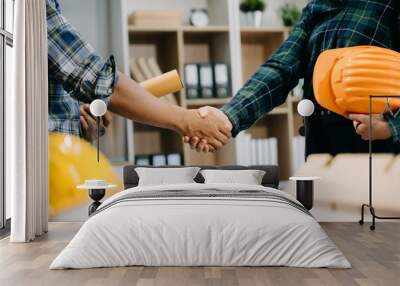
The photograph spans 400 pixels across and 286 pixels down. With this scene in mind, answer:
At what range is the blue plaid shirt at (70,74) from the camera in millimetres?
5535

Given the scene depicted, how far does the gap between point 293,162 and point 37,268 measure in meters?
2.74

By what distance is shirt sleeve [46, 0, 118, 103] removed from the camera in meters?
5.53

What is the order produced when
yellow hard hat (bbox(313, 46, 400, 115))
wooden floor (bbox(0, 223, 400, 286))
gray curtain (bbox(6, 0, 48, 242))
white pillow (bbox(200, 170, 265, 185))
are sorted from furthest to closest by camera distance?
white pillow (bbox(200, 170, 265, 185))
yellow hard hat (bbox(313, 46, 400, 115))
gray curtain (bbox(6, 0, 48, 242))
wooden floor (bbox(0, 223, 400, 286))

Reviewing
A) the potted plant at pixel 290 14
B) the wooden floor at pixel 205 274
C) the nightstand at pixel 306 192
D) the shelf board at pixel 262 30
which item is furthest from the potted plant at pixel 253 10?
the wooden floor at pixel 205 274

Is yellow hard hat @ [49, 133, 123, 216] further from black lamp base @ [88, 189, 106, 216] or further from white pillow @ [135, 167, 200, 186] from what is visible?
white pillow @ [135, 167, 200, 186]

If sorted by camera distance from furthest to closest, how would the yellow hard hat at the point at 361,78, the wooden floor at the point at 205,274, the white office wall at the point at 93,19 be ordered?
the white office wall at the point at 93,19 → the yellow hard hat at the point at 361,78 → the wooden floor at the point at 205,274

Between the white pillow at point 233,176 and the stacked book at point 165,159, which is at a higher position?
the stacked book at point 165,159

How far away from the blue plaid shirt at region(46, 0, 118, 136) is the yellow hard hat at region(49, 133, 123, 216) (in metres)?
0.12

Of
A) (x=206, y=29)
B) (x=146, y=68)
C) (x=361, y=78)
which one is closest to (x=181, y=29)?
(x=206, y=29)

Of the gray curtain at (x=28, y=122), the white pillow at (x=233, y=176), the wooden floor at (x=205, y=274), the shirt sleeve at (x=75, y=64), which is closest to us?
the wooden floor at (x=205, y=274)

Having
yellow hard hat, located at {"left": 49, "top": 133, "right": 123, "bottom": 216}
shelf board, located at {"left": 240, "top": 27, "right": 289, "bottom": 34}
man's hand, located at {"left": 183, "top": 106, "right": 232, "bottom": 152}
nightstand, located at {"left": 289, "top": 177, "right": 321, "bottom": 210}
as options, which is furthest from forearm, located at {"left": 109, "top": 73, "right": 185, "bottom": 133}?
nightstand, located at {"left": 289, "top": 177, "right": 321, "bottom": 210}

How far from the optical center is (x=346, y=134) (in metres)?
5.47

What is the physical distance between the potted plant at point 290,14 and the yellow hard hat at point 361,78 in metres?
0.51

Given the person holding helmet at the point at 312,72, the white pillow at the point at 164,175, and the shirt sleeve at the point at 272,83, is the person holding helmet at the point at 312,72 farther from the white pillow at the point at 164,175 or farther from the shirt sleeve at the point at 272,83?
the white pillow at the point at 164,175
